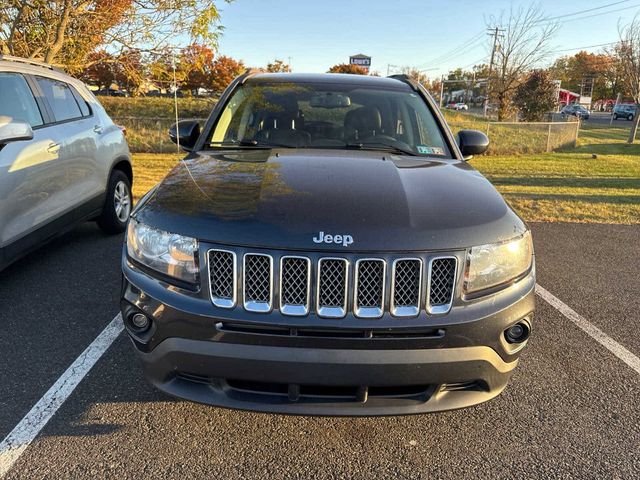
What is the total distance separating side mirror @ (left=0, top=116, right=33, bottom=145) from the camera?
3607mm

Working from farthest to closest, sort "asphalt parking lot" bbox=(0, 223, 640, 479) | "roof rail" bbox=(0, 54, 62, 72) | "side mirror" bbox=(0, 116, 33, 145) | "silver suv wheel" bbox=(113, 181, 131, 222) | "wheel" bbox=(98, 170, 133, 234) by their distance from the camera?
"silver suv wheel" bbox=(113, 181, 131, 222)
"wheel" bbox=(98, 170, 133, 234)
"roof rail" bbox=(0, 54, 62, 72)
"side mirror" bbox=(0, 116, 33, 145)
"asphalt parking lot" bbox=(0, 223, 640, 479)

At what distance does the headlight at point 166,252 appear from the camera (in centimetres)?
217

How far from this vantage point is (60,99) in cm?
493

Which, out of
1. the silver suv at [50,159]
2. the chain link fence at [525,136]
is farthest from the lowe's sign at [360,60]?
the silver suv at [50,159]

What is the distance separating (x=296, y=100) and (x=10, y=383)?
102 inches

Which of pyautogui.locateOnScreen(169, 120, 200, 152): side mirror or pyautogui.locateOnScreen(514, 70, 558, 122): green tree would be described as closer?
pyautogui.locateOnScreen(169, 120, 200, 152): side mirror

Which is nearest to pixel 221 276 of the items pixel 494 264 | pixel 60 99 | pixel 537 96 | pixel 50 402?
pixel 494 264

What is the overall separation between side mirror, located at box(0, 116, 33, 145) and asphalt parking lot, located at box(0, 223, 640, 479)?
1.28m

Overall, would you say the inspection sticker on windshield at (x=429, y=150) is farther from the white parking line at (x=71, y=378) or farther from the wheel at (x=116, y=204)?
the wheel at (x=116, y=204)

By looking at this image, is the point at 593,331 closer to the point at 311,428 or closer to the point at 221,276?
the point at 311,428

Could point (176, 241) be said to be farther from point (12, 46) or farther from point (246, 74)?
point (12, 46)

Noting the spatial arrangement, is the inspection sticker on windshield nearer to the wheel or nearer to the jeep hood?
the jeep hood

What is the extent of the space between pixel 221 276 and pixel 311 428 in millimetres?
991

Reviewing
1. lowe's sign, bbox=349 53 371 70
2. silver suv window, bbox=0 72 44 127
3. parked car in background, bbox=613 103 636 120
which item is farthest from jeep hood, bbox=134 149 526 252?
parked car in background, bbox=613 103 636 120
